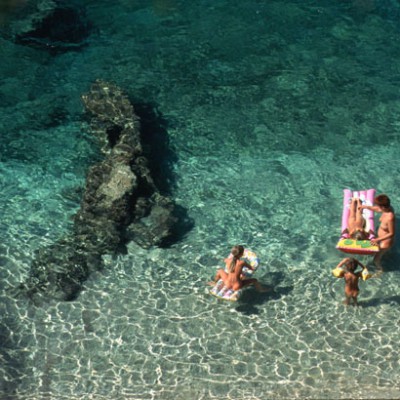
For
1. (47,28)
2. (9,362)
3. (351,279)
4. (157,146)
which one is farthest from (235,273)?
(47,28)

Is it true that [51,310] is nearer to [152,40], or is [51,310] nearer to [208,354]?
[208,354]

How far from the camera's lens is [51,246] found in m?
11.6

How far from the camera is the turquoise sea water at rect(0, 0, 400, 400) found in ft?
31.6

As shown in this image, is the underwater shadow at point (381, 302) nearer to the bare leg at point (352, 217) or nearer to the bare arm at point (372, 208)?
the bare leg at point (352, 217)

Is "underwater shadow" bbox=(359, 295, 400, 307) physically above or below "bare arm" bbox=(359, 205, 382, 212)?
below

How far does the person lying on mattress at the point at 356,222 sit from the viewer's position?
36.6 feet

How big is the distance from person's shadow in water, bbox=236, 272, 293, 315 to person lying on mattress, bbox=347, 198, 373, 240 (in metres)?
1.48

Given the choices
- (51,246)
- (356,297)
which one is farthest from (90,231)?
(356,297)

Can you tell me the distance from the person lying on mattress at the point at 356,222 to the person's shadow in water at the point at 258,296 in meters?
1.48

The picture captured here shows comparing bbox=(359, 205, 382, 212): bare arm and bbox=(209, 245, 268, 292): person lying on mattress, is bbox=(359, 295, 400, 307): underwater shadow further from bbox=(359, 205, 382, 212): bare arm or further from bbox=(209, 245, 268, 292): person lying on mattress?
bbox=(209, 245, 268, 292): person lying on mattress

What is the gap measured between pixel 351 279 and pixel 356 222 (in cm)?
151

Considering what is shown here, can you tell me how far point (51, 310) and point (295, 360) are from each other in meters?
4.07

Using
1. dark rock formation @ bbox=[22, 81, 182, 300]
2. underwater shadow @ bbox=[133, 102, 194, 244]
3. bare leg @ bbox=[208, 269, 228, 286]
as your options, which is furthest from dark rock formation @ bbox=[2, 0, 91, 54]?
bare leg @ bbox=[208, 269, 228, 286]

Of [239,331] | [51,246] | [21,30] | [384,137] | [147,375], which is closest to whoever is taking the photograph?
[147,375]
